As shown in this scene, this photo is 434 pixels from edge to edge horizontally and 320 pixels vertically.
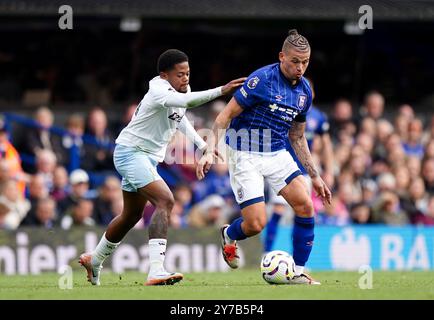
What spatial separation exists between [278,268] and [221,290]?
981 millimetres

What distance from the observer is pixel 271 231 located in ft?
55.2

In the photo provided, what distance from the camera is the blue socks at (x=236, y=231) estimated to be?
12180mm

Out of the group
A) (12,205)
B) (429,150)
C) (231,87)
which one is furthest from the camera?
(429,150)

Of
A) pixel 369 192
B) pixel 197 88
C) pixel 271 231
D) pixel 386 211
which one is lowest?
pixel 271 231

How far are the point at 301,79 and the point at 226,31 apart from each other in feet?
33.5

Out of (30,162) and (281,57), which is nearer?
(281,57)

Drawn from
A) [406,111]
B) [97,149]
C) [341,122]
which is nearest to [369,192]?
[341,122]

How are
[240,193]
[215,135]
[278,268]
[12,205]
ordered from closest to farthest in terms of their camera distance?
[215,135] → [278,268] → [240,193] → [12,205]

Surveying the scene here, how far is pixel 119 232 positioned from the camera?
1195 centimetres

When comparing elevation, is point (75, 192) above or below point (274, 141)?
below

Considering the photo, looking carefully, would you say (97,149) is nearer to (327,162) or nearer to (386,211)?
(327,162)

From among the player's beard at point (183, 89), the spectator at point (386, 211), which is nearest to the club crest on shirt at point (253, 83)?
the player's beard at point (183, 89)

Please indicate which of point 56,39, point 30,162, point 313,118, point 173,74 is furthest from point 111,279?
point 56,39

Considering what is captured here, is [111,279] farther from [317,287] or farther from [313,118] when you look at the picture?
[313,118]
